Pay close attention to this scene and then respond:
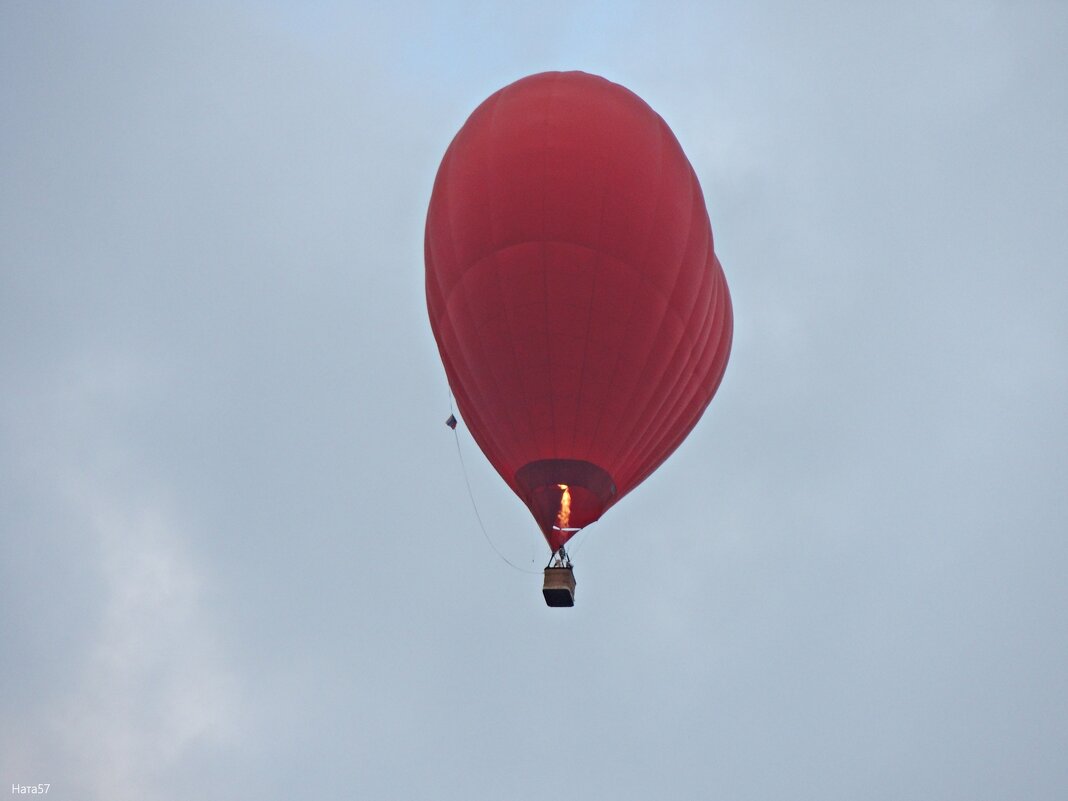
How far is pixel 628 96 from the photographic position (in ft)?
78.5

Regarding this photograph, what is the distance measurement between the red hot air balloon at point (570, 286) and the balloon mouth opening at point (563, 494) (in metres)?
0.02

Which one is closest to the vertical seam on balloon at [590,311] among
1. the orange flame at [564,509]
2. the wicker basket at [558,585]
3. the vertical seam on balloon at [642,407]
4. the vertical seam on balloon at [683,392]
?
the orange flame at [564,509]

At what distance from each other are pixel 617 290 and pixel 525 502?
3655 mm

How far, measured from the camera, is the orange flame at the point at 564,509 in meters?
22.3

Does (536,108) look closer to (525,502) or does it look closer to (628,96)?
(628,96)

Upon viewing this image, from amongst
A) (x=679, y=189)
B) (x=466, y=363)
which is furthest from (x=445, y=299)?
(x=679, y=189)

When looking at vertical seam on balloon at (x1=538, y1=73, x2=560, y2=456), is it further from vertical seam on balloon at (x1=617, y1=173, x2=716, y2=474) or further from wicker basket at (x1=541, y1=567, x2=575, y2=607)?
wicker basket at (x1=541, y1=567, x2=575, y2=607)

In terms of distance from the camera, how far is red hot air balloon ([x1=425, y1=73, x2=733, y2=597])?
22062 mm

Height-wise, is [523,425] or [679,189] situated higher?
[679,189]

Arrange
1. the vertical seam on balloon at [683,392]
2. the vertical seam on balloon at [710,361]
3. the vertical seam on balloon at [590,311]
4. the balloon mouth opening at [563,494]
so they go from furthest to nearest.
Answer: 1. the vertical seam on balloon at [710,361]
2. the vertical seam on balloon at [683,392]
3. the balloon mouth opening at [563,494]
4. the vertical seam on balloon at [590,311]

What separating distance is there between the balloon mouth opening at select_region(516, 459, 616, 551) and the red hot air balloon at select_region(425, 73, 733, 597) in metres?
0.02

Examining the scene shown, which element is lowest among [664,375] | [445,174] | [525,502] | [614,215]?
[525,502]

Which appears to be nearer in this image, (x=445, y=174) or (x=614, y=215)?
(x=614, y=215)

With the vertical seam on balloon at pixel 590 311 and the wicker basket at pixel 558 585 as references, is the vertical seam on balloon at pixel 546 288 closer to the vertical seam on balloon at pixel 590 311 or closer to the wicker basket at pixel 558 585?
the vertical seam on balloon at pixel 590 311
